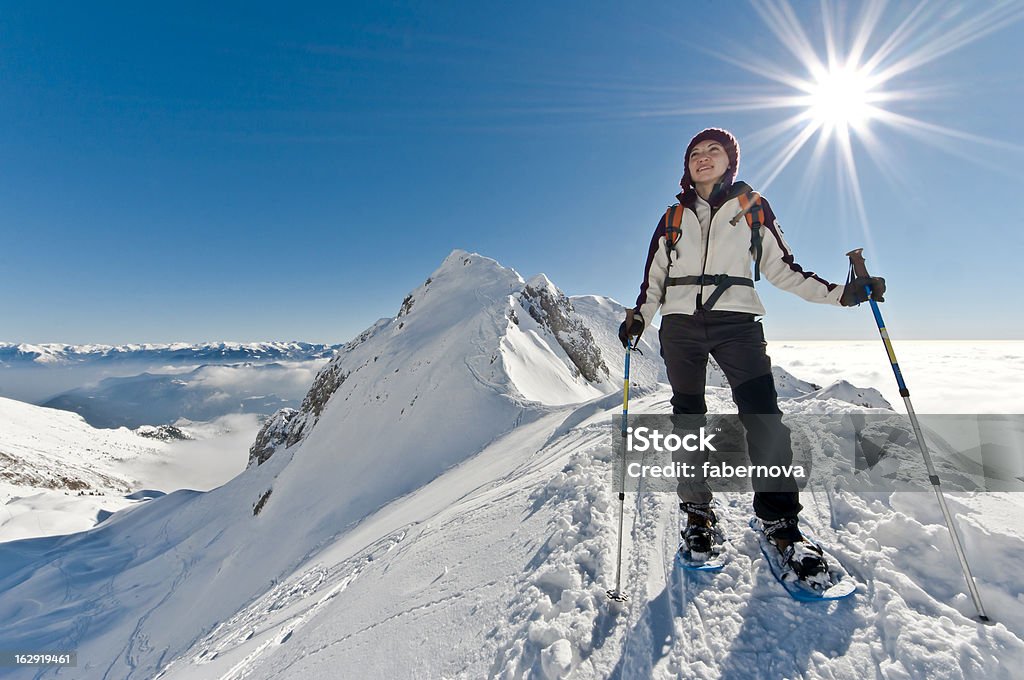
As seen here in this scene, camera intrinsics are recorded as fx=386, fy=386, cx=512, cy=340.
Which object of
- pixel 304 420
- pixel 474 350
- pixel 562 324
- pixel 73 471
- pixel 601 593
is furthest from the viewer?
pixel 73 471

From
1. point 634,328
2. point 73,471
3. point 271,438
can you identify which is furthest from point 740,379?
point 73,471

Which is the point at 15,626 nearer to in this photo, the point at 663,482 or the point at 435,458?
the point at 435,458

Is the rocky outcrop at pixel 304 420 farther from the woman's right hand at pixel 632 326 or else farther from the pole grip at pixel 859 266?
the pole grip at pixel 859 266

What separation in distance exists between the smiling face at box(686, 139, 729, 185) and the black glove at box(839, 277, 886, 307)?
4.72 feet

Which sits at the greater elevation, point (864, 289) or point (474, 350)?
point (474, 350)

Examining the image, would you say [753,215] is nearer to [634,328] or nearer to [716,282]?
[716,282]

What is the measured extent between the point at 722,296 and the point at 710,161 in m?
1.28

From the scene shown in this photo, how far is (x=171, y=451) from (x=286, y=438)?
672 feet

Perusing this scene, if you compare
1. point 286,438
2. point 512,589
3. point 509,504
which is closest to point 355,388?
point 286,438

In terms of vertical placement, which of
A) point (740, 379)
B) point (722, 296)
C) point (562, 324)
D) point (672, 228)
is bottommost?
point (740, 379)

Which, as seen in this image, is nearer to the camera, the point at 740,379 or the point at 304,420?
the point at 740,379

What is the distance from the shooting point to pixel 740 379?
323 cm

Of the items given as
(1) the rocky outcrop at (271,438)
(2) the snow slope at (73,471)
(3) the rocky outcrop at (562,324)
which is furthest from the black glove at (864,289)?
(2) the snow slope at (73,471)

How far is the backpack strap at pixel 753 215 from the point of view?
336 centimetres
